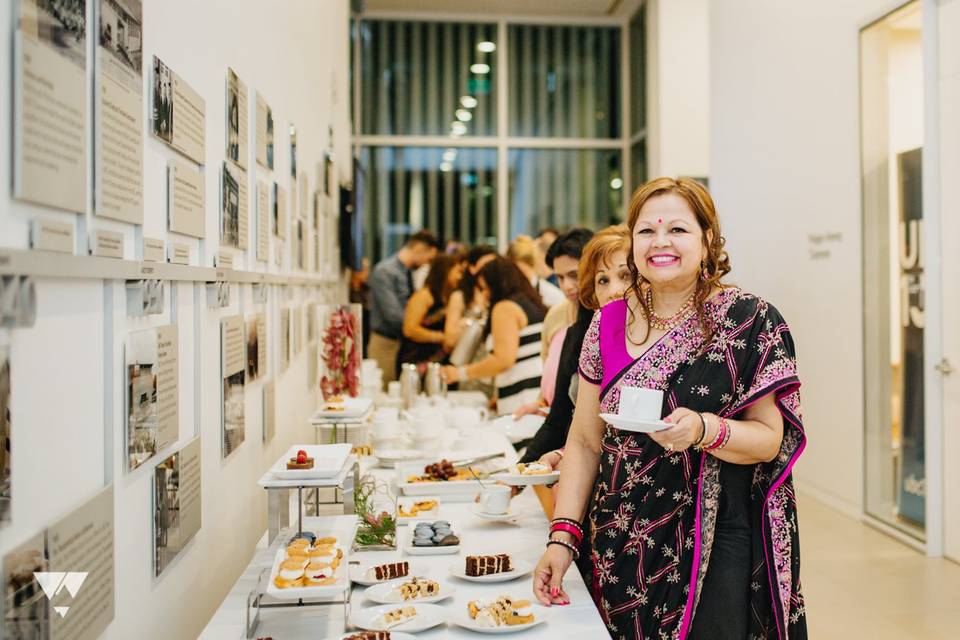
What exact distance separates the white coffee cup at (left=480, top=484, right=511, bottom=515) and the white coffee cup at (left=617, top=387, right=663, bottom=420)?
2.63 ft

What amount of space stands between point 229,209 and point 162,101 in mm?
697

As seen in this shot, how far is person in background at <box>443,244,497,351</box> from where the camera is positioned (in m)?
6.06

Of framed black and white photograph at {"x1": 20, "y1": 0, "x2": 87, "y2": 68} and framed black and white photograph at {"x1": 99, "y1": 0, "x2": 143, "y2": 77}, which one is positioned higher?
framed black and white photograph at {"x1": 99, "y1": 0, "x2": 143, "y2": 77}

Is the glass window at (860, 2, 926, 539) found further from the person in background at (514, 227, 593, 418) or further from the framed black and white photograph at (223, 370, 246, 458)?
the framed black and white photograph at (223, 370, 246, 458)

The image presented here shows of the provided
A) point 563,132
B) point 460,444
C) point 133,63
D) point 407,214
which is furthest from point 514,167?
point 133,63

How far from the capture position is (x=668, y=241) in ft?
5.92

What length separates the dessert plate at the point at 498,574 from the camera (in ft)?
6.02

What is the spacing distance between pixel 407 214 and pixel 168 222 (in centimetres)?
812

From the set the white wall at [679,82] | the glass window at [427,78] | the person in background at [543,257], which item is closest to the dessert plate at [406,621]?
the person in background at [543,257]

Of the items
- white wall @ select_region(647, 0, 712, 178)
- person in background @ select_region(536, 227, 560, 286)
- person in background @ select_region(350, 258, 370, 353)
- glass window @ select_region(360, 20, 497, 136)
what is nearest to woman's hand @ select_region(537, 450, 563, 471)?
person in background @ select_region(536, 227, 560, 286)

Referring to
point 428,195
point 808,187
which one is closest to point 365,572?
point 808,187

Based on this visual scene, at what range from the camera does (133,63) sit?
1505 mm

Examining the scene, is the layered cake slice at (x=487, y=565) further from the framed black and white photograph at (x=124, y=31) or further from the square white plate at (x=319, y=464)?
the framed black and white photograph at (x=124, y=31)

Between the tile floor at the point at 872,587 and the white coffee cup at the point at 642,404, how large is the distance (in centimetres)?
217
